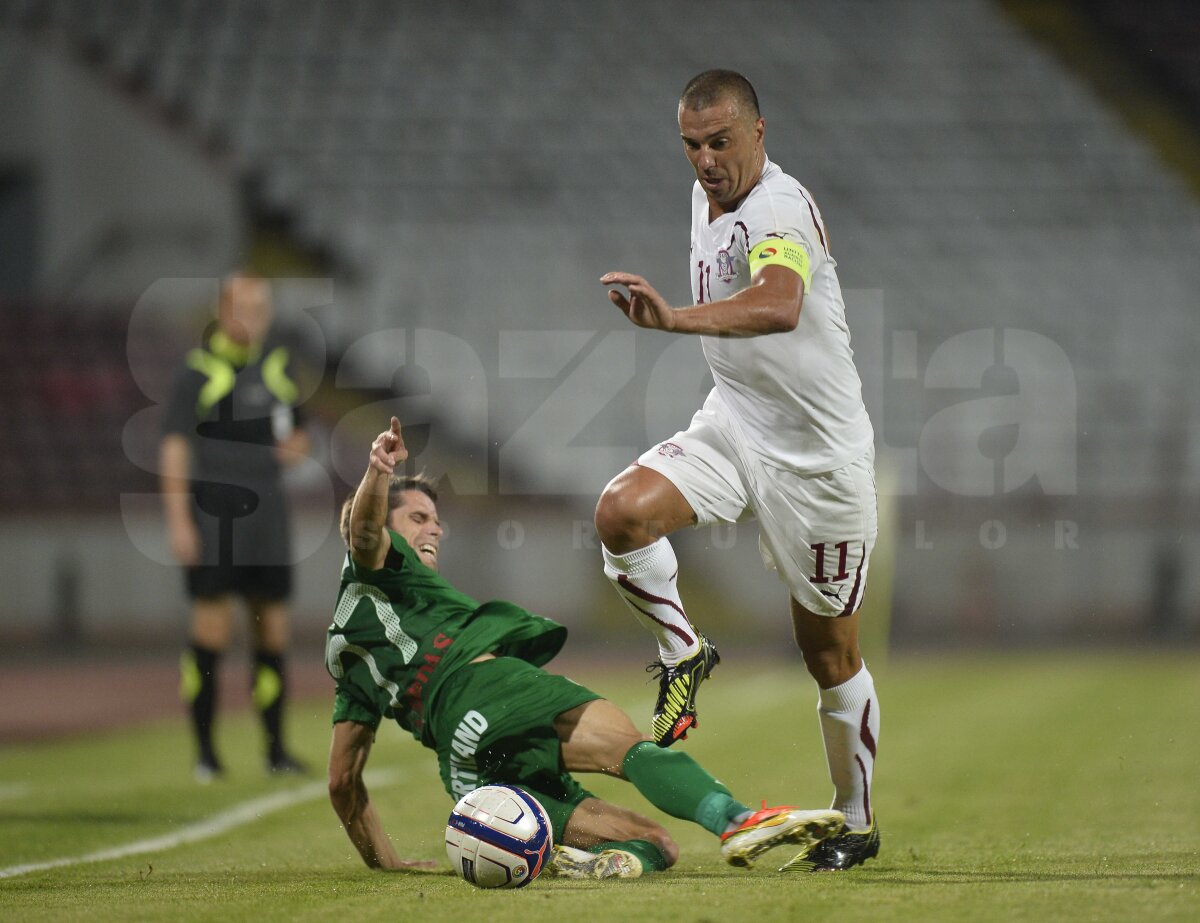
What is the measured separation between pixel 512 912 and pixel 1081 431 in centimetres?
1549

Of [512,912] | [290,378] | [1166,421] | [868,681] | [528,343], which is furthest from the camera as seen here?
[528,343]

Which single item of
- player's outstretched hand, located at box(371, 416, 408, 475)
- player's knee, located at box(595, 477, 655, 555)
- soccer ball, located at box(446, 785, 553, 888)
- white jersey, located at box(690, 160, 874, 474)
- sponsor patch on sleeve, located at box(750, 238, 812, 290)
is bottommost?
soccer ball, located at box(446, 785, 553, 888)

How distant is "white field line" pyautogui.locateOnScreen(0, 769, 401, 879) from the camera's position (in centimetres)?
521

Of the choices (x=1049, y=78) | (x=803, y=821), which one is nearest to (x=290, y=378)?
(x=803, y=821)

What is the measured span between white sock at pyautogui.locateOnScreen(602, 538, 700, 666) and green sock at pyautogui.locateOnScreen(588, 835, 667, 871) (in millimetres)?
554

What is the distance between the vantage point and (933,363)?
18531 millimetres

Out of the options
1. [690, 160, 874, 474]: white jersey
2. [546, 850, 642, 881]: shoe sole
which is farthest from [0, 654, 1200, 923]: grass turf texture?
[690, 160, 874, 474]: white jersey

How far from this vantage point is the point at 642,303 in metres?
3.87

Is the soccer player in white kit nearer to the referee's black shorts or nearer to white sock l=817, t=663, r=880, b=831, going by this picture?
white sock l=817, t=663, r=880, b=831

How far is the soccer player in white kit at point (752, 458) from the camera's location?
14.8 feet

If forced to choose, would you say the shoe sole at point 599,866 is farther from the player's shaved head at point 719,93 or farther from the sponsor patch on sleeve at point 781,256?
the player's shaved head at point 719,93

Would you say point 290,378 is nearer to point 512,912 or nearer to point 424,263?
point 512,912

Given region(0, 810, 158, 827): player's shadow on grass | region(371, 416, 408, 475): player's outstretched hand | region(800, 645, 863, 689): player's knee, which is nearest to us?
region(371, 416, 408, 475): player's outstretched hand

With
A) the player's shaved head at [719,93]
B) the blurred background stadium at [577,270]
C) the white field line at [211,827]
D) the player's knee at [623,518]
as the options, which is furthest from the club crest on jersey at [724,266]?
the blurred background stadium at [577,270]
